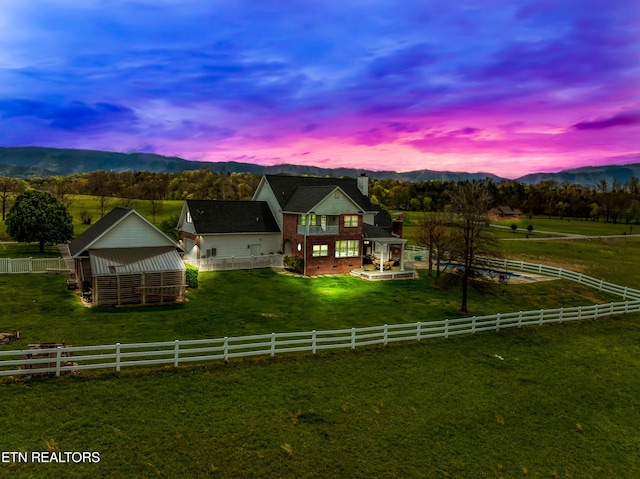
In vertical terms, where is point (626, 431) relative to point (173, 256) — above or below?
below

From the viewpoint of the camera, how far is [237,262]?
3988cm

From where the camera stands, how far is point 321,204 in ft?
133

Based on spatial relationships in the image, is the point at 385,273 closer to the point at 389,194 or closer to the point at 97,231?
the point at 97,231

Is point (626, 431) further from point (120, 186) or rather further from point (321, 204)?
point (120, 186)

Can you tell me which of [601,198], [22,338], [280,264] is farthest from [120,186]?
[601,198]

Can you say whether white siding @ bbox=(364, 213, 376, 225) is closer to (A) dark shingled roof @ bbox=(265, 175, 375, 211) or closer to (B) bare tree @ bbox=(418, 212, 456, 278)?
(A) dark shingled roof @ bbox=(265, 175, 375, 211)

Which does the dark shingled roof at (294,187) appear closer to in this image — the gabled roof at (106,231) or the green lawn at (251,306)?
the green lawn at (251,306)

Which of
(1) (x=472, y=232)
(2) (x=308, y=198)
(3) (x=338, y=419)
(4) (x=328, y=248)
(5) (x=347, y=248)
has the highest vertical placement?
(2) (x=308, y=198)

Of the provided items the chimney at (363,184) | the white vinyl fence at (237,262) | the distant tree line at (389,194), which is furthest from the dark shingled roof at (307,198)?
the distant tree line at (389,194)

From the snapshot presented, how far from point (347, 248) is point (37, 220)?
105 feet

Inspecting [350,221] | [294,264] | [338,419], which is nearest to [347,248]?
[350,221]

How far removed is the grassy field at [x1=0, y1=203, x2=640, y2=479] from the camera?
1158cm

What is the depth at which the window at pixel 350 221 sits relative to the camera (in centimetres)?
4197

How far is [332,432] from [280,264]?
99.0 feet
